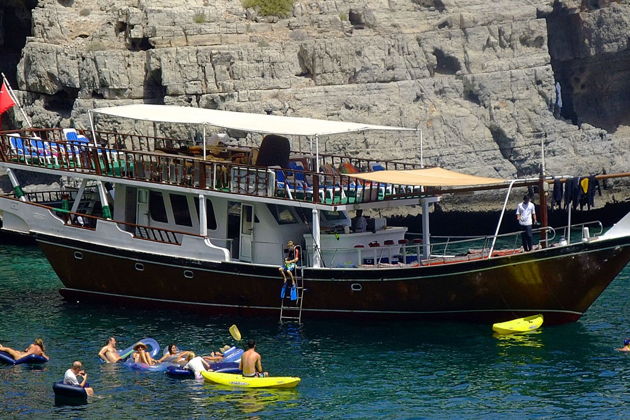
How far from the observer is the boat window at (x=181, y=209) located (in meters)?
34.7

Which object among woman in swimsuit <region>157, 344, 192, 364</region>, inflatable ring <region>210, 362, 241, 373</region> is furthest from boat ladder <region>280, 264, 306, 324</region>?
inflatable ring <region>210, 362, 241, 373</region>

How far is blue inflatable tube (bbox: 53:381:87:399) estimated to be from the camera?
2667 centimetres

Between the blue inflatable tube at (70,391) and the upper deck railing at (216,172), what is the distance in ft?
25.2

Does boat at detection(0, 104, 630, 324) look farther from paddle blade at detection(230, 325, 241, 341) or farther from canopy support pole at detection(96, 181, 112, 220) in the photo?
paddle blade at detection(230, 325, 241, 341)

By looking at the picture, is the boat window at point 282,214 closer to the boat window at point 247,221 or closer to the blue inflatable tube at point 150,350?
the boat window at point 247,221

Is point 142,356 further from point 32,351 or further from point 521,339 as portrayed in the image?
point 521,339

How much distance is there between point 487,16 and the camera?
165 ft

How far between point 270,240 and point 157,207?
326cm

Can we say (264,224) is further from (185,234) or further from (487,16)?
(487,16)

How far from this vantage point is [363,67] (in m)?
47.8

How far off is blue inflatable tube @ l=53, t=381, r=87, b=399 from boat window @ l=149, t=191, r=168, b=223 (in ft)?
28.8

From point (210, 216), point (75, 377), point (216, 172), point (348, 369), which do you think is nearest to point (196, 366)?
point (75, 377)

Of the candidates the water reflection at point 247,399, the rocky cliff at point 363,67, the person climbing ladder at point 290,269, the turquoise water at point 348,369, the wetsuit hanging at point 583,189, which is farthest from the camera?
the rocky cliff at point 363,67

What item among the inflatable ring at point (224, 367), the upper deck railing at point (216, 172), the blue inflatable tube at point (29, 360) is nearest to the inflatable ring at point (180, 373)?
the inflatable ring at point (224, 367)
